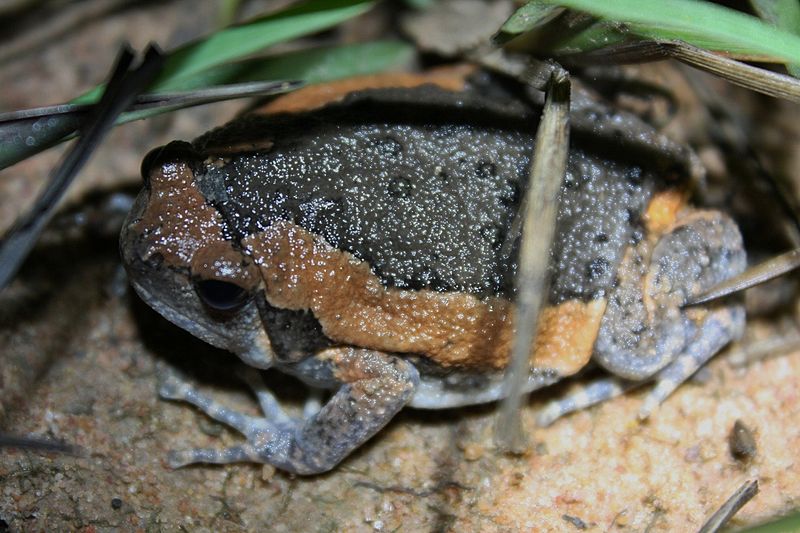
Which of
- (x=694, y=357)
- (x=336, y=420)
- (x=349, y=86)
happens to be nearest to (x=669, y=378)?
(x=694, y=357)

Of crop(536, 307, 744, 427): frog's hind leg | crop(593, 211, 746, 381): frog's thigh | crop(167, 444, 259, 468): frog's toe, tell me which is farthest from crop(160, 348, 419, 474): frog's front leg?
crop(593, 211, 746, 381): frog's thigh

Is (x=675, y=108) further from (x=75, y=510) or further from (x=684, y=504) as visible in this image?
(x=75, y=510)

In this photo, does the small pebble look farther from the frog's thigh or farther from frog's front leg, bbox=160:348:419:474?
frog's front leg, bbox=160:348:419:474

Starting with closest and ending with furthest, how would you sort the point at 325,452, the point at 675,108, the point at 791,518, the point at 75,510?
the point at 791,518, the point at 75,510, the point at 325,452, the point at 675,108

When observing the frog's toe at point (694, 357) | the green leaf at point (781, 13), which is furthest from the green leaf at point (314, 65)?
the frog's toe at point (694, 357)

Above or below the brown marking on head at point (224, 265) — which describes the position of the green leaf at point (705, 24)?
above

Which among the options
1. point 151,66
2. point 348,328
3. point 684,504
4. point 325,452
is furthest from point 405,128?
point 684,504

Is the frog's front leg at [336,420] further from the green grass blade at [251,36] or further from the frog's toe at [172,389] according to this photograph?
the green grass blade at [251,36]
